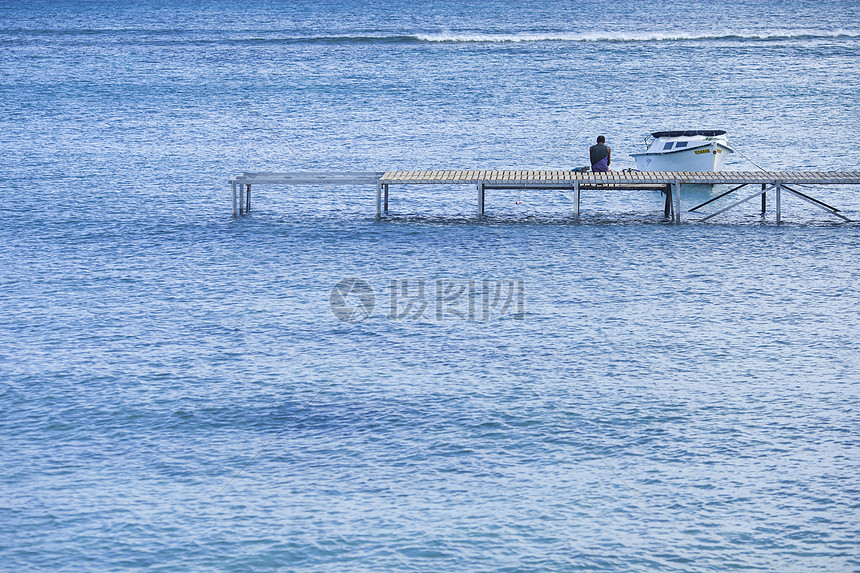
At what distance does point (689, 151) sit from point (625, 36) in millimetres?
76004

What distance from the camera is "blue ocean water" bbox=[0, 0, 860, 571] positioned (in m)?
14.5

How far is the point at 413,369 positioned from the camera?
2033 centimetres

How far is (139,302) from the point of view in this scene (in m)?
24.8

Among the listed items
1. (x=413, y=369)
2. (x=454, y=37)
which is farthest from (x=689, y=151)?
(x=454, y=37)

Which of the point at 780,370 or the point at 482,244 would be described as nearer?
the point at 780,370

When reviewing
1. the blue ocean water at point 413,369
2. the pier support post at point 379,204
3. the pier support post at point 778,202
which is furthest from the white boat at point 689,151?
the pier support post at point 379,204

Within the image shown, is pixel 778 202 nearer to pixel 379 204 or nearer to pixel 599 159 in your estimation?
pixel 599 159

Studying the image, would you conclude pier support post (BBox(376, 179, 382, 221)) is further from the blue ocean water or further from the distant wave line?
the distant wave line

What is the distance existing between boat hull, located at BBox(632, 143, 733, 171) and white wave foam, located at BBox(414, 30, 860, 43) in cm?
6750

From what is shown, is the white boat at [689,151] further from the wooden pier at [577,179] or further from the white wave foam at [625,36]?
the white wave foam at [625,36]

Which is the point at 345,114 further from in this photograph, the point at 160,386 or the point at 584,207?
the point at 160,386

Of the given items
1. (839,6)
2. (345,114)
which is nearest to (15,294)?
(345,114)

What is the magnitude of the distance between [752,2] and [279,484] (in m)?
175

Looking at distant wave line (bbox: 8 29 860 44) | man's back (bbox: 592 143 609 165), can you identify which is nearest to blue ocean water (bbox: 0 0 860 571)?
man's back (bbox: 592 143 609 165)
